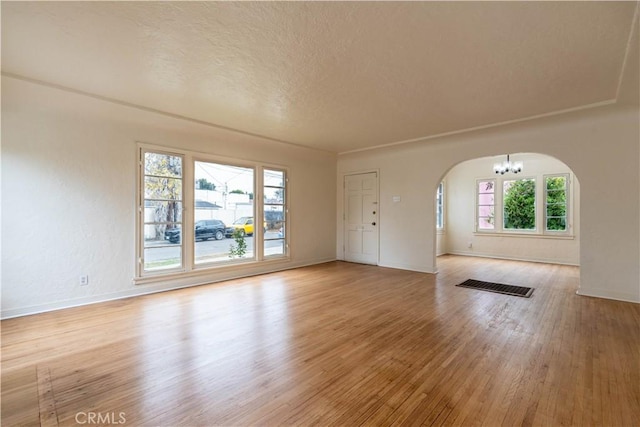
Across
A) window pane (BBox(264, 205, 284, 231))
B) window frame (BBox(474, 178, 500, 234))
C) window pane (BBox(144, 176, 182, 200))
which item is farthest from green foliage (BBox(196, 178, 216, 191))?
window frame (BBox(474, 178, 500, 234))

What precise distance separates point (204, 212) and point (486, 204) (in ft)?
24.7

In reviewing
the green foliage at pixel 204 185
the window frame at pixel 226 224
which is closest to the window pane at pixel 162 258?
the window frame at pixel 226 224

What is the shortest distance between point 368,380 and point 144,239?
13.0 feet

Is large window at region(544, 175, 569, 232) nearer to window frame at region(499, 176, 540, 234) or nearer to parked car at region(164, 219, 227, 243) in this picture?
window frame at region(499, 176, 540, 234)

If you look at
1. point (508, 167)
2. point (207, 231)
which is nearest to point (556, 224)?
point (508, 167)

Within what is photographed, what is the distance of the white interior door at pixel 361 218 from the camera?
6.96 metres

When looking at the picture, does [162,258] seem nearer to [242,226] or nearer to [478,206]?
[242,226]

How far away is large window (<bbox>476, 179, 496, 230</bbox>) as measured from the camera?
817 cm

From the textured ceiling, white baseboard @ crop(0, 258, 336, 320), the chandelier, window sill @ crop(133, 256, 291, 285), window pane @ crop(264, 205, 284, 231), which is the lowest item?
white baseboard @ crop(0, 258, 336, 320)

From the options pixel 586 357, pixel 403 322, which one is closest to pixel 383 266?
pixel 403 322

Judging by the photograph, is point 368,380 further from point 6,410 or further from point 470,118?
point 470,118

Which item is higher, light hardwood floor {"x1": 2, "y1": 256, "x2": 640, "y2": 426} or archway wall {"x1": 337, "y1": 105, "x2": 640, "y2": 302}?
archway wall {"x1": 337, "y1": 105, "x2": 640, "y2": 302}

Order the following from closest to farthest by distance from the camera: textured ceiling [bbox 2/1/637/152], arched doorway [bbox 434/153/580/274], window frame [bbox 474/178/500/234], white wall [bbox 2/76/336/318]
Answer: textured ceiling [bbox 2/1/637/152]
white wall [bbox 2/76/336/318]
arched doorway [bbox 434/153/580/274]
window frame [bbox 474/178/500/234]

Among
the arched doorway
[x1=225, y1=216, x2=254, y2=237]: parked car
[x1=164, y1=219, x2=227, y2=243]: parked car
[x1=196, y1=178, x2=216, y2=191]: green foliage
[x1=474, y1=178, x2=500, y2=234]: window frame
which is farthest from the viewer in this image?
[x1=474, y1=178, x2=500, y2=234]: window frame
